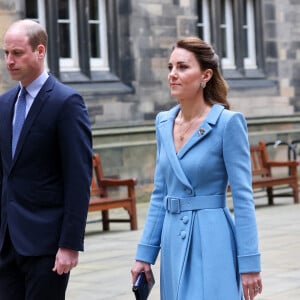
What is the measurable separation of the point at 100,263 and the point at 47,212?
633 centimetres

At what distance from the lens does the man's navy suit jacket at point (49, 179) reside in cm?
488

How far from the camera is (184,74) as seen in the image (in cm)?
480

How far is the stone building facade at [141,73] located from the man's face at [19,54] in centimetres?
1148

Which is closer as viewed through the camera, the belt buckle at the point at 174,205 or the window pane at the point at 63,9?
the belt buckle at the point at 174,205

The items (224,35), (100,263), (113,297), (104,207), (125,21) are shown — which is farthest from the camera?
(224,35)

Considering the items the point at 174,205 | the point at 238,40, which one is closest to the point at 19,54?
the point at 174,205

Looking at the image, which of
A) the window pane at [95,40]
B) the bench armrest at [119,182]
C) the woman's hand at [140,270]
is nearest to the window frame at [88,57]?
the window pane at [95,40]

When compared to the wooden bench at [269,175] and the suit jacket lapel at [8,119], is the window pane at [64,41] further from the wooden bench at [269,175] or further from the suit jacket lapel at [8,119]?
the suit jacket lapel at [8,119]

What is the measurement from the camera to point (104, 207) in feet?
45.0

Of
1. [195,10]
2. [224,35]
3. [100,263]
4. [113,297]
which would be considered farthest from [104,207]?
[224,35]

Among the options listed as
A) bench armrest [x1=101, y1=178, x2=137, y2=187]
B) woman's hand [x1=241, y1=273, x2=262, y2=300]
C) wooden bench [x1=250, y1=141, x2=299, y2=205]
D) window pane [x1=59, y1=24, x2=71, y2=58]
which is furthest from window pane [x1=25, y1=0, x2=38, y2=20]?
woman's hand [x1=241, y1=273, x2=262, y2=300]

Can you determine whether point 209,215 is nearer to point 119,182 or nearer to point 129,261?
point 129,261

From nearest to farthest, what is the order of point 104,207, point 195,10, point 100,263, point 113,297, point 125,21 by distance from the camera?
1. point 113,297
2. point 100,263
3. point 104,207
4. point 125,21
5. point 195,10

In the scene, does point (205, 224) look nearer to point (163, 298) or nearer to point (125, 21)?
point (163, 298)
